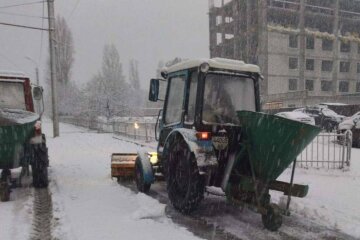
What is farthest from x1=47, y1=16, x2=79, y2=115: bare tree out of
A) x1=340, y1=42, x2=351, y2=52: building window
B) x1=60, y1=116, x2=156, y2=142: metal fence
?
x1=340, y1=42, x2=351, y2=52: building window

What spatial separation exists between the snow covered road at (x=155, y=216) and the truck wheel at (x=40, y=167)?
0.64 ft

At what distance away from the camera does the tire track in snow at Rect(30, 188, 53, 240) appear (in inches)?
203

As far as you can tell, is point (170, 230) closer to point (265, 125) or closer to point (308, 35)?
point (265, 125)

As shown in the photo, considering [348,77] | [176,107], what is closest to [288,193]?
[176,107]

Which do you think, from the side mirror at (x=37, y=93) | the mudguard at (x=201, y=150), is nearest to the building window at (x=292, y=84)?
the side mirror at (x=37, y=93)

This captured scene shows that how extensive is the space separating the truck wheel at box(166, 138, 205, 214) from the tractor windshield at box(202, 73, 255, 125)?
1.96 ft

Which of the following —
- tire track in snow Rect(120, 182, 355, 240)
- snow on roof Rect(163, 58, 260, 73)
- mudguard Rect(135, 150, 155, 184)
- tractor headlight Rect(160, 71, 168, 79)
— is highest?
snow on roof Rect(163, 58, 260, 73)

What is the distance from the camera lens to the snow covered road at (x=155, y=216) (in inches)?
207

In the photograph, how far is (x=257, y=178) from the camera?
546cm

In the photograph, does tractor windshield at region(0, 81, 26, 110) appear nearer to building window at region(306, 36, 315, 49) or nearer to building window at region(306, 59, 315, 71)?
building window at region(306, 36, 315, 49)

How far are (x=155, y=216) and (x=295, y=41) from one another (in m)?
49.9

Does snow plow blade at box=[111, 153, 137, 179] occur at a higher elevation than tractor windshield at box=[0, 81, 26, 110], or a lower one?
lower

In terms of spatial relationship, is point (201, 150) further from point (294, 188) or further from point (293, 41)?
point (293, 41)

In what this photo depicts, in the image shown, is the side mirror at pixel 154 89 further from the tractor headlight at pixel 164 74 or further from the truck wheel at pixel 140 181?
Result: the truck wheel at pixel 140 181
